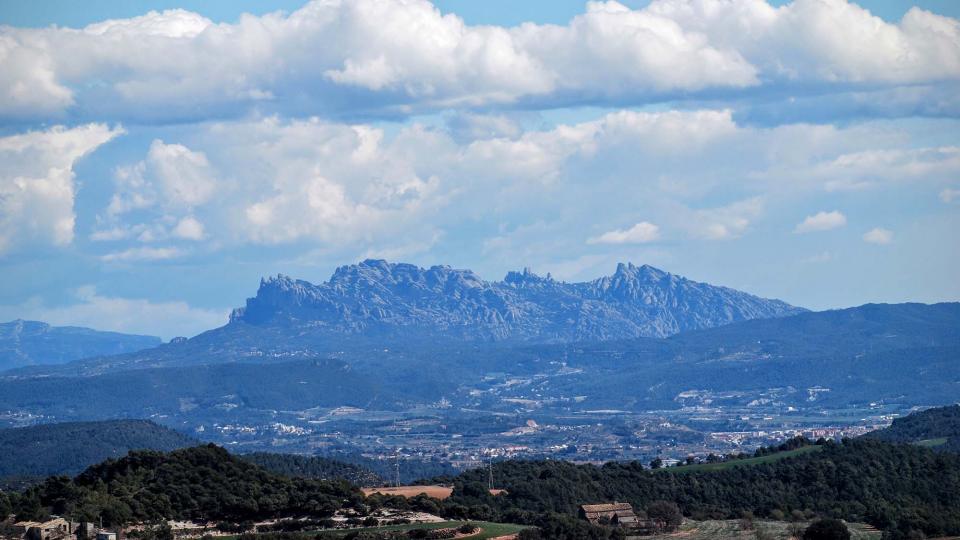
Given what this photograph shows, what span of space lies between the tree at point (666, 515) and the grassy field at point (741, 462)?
1166 inches

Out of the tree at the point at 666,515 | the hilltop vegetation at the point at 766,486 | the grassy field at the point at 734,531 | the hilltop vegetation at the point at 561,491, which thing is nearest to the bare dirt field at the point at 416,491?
the hilltop vegetation at the point at 561,491

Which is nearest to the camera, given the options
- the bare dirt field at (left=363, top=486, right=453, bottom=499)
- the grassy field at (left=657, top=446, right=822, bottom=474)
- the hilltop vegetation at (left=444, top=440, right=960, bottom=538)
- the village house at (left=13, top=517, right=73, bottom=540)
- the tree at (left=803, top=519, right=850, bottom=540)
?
the village house at (left=13, top=517, right=73, bottom=540)

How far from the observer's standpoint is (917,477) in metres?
138

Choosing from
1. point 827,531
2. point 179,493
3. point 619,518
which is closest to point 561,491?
point 619,518

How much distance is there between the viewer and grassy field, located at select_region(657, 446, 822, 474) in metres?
150

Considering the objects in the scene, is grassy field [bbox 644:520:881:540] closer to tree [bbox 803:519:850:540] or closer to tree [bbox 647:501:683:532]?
tree [bbox 647:501:683:532]

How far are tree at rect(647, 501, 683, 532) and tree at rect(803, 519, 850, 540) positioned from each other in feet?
43.1

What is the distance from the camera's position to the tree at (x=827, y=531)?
10144 centimetres

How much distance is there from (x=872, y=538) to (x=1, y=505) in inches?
2130

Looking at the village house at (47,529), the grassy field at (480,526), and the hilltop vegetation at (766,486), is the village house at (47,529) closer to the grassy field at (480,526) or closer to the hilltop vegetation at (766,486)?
the grassy field at (480,526)

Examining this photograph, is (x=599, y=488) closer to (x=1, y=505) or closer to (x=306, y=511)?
(x=306, y=511)

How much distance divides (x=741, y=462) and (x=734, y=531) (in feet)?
145

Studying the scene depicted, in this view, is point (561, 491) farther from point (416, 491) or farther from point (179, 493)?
point (179, 493)

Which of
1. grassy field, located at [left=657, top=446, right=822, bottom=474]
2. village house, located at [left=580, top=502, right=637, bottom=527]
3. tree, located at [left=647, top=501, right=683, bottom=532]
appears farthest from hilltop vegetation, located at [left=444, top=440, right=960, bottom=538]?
Result: tree, located at [left=647, top=501, right=683, bottom=532]
